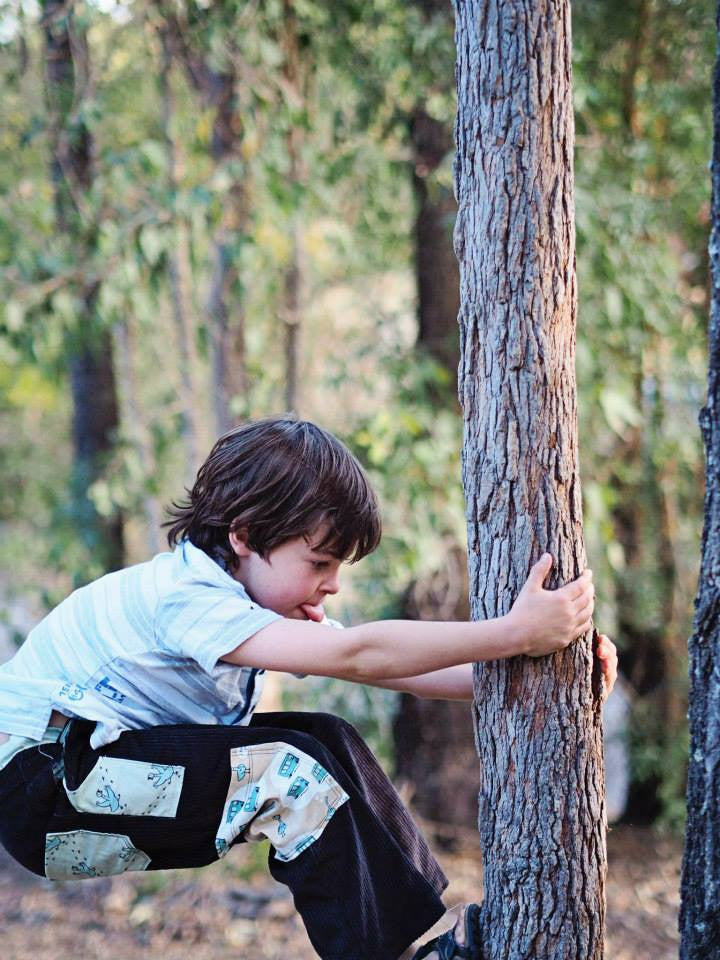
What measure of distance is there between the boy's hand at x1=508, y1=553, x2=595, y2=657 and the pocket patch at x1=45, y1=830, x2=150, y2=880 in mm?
869

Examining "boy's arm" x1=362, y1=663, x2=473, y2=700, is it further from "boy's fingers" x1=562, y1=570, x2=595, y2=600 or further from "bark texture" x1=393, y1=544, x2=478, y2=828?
"bark texture" x1=393, y1=544, x2=478, y2=828

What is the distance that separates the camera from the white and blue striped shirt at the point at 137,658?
6.48 ft

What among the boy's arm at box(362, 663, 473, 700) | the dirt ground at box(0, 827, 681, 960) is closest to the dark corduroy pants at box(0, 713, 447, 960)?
the boy's arm at box(362, 663, 473, 700)

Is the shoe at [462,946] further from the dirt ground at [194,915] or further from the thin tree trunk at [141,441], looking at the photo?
the thin tree trunk at [141,441]

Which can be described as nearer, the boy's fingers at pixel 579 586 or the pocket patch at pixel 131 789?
the boy's fingers at pixel 579 586

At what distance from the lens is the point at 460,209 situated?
1.86m

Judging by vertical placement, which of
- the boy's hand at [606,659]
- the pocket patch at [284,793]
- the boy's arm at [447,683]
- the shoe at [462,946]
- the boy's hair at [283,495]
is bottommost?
the shoe at [462,946]

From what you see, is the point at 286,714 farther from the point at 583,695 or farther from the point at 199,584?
the point at 583,695

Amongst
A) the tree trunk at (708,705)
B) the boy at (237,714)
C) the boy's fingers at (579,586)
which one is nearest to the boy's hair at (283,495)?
the boy at (237,714)

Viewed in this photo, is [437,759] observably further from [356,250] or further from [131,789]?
[131,789]

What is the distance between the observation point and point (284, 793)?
1919 mm

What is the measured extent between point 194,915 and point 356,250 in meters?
3.41

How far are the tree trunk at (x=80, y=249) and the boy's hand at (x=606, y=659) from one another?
114 inches

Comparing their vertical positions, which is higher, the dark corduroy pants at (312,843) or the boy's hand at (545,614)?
the boy's hand at (545,614)
